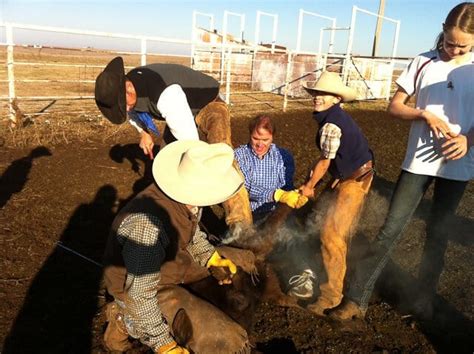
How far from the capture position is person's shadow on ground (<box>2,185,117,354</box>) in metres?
2.50

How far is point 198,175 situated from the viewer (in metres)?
2.11

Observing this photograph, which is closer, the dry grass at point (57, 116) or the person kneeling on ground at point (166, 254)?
the person kneeling on ground at point (166, 254)

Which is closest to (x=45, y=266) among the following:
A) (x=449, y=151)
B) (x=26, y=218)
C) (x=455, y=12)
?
(x=26, y=218)

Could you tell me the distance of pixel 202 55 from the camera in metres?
19.2

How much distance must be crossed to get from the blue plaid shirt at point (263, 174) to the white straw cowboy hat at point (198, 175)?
1.59 metres

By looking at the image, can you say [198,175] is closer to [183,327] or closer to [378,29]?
[183,327]

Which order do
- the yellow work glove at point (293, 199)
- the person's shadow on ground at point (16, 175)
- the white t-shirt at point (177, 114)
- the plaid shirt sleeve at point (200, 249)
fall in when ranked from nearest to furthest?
the plaid shirt sleeve at point (200, 249) → the white t-shirt at point (177, 114) → the yellow work glove at point (293, 199) → the person's shadow on ground at point (16, 175)

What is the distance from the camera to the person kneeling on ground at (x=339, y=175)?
2877 millimetres

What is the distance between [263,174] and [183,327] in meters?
1.78

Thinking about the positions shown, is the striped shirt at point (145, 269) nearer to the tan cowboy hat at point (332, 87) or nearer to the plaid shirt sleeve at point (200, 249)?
the plaid shirt sleeve at point (200, 249)

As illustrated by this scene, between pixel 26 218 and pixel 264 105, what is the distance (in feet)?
34.0

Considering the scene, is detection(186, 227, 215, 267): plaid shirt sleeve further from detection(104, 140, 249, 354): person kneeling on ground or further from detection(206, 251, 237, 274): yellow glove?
detection(104, 140, 249, 354): person kneeling on ground

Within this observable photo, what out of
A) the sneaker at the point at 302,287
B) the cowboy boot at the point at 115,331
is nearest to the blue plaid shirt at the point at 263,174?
the sneaker at the point at 302,287

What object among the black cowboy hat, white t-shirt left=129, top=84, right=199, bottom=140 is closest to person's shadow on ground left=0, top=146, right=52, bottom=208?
the black cowboy hat
